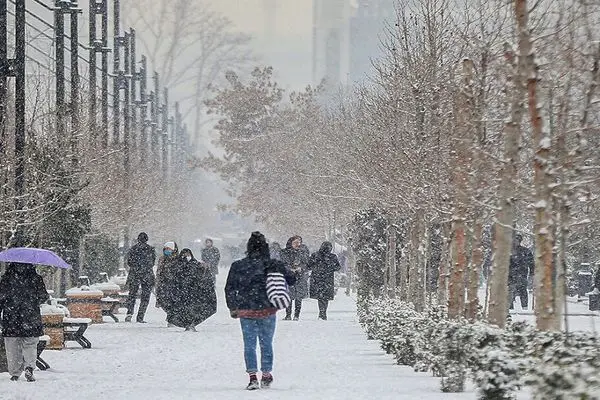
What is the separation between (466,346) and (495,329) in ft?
2.75

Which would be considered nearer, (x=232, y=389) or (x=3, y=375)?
(x=232, y=389)

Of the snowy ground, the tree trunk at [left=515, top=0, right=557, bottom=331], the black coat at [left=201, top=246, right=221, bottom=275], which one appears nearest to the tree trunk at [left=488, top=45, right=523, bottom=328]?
the snowy ground

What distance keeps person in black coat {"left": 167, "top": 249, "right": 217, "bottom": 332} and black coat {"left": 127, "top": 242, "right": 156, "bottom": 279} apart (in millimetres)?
2333

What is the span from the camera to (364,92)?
32219 millimetres

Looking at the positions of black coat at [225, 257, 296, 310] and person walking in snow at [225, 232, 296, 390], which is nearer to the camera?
person walking in snow at [225, 232, 296, 390]

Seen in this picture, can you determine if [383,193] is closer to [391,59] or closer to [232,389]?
[391,59]

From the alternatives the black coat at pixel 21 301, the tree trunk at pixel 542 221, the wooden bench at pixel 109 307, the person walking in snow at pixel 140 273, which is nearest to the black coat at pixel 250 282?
the black coat at pixel 21 301

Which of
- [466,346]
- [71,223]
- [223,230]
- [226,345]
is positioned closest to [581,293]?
[71,223]

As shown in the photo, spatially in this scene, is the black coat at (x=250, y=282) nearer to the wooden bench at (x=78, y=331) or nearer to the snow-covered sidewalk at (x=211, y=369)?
the snow-covered sidewalk at (x=211, y=369)

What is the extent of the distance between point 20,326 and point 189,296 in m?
10.9

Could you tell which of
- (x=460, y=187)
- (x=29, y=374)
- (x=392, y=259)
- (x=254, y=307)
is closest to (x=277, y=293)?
(x=254, y=307)

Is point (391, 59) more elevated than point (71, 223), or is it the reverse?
point (391, 59)

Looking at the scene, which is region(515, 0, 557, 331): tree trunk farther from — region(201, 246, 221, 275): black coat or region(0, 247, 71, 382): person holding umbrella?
region(201, 246, 221, 275): black coat

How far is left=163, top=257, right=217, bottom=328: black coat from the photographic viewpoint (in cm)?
2795
